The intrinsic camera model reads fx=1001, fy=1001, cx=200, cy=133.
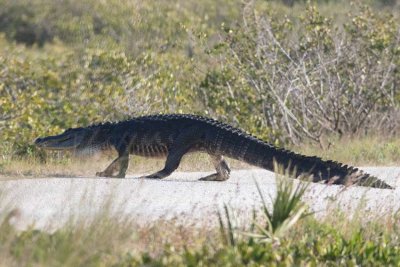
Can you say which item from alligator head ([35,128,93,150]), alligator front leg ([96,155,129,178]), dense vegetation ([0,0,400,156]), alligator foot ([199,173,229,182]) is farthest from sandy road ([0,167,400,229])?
dense vegetation ([0,0,400,156])

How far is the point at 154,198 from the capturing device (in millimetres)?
8906

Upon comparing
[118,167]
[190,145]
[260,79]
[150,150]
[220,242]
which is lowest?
[220,242]

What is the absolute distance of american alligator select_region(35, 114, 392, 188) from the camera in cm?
1038

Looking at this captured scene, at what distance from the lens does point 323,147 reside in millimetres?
15867

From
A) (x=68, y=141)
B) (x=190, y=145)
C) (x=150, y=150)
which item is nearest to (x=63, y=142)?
(x=68, y=141)

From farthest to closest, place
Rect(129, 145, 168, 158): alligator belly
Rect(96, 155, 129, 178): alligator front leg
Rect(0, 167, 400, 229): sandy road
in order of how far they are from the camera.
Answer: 1. Rect(129, 145, 168, 158): alligator belly
2. Rect(96, 155, 129, 178): alligator front leg
3. Rect(0, 167, 400, 229): sandy road

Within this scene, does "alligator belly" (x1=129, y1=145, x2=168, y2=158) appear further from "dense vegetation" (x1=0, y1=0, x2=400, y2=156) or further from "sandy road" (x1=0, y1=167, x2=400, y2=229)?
"dense vegetation" (x1=0, y1=0, x2=400, y2=156)

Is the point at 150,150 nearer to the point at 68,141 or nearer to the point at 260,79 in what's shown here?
the point at 68,141

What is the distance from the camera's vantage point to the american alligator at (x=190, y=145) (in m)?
10.4

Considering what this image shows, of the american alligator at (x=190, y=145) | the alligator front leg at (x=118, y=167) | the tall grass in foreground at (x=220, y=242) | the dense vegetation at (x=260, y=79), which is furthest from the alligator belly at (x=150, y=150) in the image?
the dense vegetation at (x=260, y=79)

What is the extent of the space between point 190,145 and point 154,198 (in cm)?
197

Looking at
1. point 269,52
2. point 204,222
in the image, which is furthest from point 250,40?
point 204,222

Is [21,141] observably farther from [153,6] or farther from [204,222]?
[153,6]

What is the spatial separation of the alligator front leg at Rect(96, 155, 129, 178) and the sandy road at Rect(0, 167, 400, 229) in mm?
518
